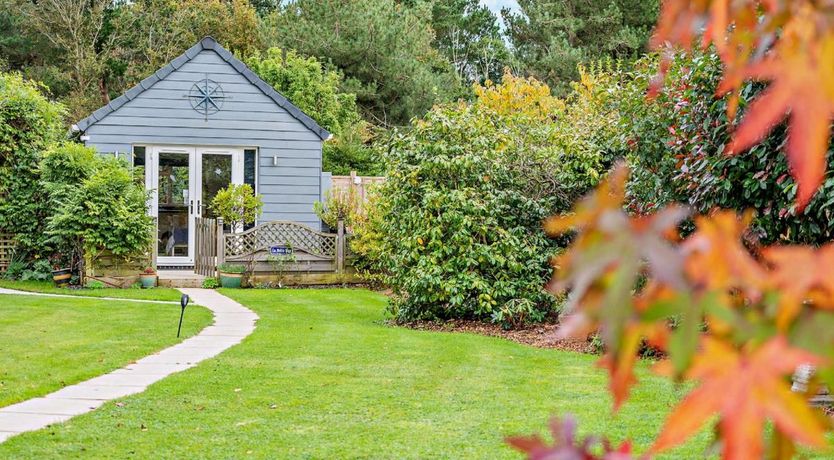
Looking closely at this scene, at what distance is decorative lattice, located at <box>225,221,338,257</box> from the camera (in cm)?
1518

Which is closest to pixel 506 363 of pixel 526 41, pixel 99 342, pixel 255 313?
pixel 99 342

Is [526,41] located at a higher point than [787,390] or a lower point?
higher

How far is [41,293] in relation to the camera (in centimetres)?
1297

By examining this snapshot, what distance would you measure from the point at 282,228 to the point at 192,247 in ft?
7.02

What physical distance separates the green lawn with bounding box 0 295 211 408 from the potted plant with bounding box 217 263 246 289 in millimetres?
3101

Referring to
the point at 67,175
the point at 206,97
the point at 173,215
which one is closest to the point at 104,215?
the point at 67,175

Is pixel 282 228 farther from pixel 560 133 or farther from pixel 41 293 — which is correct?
pixel 560 133

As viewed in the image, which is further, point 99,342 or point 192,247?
point 192,247

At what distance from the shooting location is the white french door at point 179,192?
16.4 metres

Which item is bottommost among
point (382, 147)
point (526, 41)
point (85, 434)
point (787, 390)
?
point (85, 434)

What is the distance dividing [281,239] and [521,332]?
7.38m

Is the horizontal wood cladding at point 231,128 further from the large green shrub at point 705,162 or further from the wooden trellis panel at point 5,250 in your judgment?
the large green shrub at point 705,162

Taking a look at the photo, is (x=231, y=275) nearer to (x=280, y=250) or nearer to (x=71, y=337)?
(x=280, y=250)

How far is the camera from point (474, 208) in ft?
31.8
